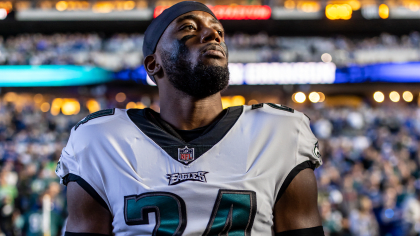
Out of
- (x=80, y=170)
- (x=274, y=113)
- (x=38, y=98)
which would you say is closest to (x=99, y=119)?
(x=80, y=170)

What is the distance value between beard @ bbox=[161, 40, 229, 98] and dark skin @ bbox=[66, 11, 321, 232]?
0.09 ft

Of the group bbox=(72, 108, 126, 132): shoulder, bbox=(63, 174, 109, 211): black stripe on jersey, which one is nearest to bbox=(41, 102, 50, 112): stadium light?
bbox=(72, 108, 126, 132): shoulder

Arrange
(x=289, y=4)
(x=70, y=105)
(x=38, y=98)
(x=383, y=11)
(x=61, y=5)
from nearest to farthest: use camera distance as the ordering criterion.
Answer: (x=38, y=98) → (x=70, y=105) → (x=383, y=11) → (x=61, y=5) → (x=289, y=4)

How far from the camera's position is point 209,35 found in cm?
190

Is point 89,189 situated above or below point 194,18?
below

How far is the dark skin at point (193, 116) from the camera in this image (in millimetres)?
1697

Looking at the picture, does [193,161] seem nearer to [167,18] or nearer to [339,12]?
[167,18]

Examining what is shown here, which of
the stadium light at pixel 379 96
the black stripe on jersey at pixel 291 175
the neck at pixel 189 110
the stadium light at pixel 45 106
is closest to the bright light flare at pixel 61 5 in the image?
the stadium light at pixel 45 106

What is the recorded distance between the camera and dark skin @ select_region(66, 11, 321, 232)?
1697 millimetres

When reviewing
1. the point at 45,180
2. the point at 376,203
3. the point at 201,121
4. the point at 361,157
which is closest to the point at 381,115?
the point at 361,157

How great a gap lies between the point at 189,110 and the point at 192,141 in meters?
0.21

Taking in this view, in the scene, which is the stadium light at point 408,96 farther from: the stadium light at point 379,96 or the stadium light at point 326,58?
the stadium light at point 326,58

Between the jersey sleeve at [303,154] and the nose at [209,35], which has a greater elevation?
the nose at [209,35]

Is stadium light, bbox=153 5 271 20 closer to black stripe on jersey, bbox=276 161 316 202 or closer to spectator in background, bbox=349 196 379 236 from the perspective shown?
spectator in background, bbox=349 196 379 236
